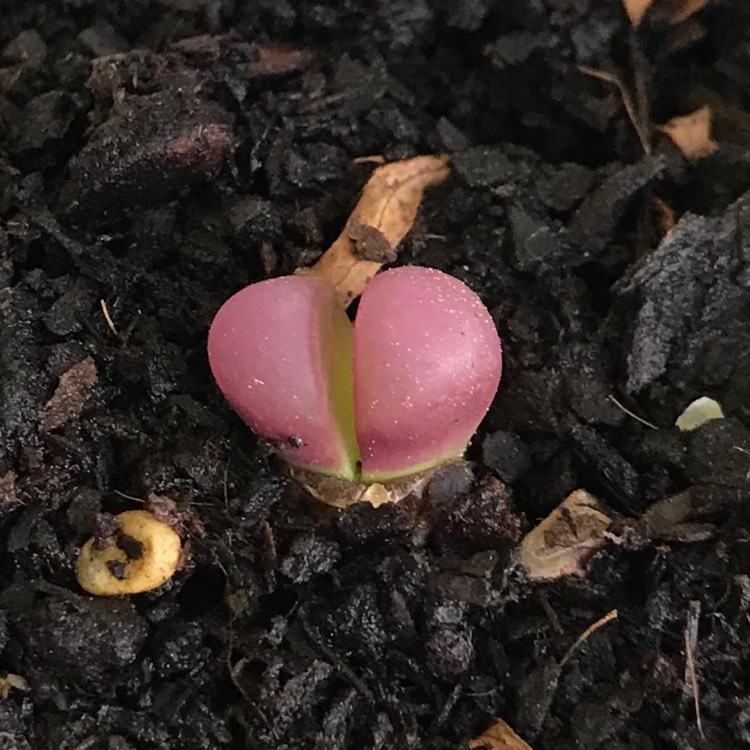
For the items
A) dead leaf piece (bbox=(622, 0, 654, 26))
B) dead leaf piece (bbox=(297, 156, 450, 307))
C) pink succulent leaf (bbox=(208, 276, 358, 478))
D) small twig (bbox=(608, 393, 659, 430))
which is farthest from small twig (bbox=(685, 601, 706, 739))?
dead leaf piece (bbox=(622, 0, 654, 26))

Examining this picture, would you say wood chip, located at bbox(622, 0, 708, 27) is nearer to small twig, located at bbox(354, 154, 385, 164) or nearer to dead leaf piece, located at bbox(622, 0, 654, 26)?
dead leaf piece, located at bbox(622, 0, 654, 26)

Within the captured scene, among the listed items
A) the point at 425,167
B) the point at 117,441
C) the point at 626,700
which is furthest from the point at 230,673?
the point at 425,167

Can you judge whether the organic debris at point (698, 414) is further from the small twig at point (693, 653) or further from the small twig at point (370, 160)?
the small twig at point (370, 160)

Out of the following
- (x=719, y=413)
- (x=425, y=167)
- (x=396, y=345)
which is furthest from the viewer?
(x=425, y=167)

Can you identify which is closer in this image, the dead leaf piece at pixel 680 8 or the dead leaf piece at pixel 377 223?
the dead leaf piece at pixel 377 223

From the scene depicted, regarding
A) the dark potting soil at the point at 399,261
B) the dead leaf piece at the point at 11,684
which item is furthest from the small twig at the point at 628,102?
the dead leaf piece at the point at 11,684

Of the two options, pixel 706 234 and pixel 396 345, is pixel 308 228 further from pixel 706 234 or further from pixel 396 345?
pixel 706 234

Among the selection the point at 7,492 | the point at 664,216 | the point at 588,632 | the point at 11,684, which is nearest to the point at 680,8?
the point at 664,216
